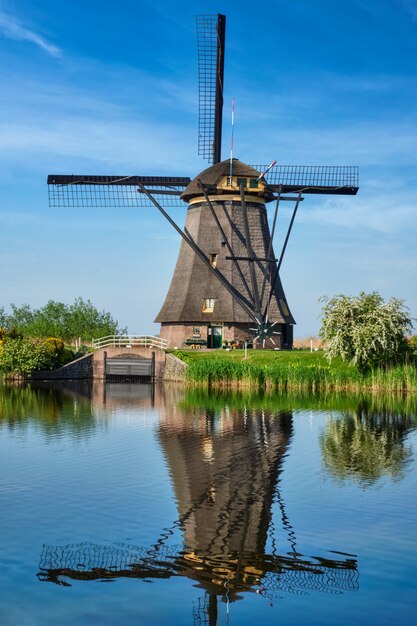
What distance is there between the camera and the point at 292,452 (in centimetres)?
2038

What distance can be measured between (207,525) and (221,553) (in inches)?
61.4

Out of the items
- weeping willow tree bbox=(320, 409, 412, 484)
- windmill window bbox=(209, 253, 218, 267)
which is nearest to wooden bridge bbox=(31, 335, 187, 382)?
windmill window bbox=(209, 253, 218, 267)

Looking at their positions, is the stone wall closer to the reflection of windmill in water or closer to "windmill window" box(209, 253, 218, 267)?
"windmill window" box(209, 253, 218, 267)

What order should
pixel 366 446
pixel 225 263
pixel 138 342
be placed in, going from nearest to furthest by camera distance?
pixel 366 446, pixel 225 263, pixel 138 342

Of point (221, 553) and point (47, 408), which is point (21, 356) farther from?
point (221, 553)

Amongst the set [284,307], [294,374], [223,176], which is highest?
[223,176]

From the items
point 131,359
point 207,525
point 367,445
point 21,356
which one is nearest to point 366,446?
point 367,445

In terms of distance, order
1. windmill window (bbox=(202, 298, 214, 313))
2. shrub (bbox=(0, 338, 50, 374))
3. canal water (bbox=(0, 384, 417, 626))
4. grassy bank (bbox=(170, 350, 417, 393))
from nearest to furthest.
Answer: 1. canal water (bbox=(0, 384, 417, 626))
2. grassy bank (bbox=(170, 350, 417, 393))
3. shrub (bbox=(0, 338, 50, 374))
4. windmill window (bbox=(202, 298, 214, 313))

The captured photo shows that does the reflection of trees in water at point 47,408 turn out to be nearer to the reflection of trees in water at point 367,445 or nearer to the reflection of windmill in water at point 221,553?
the reflection of trees in water at point 367,445

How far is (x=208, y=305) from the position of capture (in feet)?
159

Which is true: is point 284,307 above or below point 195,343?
above

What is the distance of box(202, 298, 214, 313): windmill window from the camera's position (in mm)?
48347

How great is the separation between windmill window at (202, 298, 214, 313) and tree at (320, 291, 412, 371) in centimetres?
859

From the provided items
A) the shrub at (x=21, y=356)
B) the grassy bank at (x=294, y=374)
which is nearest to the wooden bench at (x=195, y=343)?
the grassy bank at (x=294, y=374)
